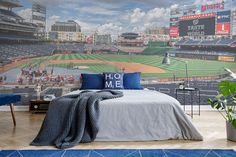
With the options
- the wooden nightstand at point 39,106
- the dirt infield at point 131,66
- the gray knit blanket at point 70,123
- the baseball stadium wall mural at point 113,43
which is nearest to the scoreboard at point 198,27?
Result: the baseball stadium wall mural at point 113,43

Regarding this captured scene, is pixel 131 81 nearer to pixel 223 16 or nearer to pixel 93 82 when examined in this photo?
pixel 93 82

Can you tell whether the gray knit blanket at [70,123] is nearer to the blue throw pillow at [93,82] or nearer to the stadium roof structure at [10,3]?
the blue throw pillow at [93,82]

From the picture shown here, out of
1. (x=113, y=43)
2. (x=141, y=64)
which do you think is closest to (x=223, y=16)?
(x=141, y=64)

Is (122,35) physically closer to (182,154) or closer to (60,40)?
(60,40)

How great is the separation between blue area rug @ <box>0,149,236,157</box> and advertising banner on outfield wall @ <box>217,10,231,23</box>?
3816 mm

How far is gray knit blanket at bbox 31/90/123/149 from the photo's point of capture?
3.33 metres

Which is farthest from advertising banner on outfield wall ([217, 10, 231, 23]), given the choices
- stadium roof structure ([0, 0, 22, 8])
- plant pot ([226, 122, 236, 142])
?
stadium roof structure ([0, 0, 22, 8])

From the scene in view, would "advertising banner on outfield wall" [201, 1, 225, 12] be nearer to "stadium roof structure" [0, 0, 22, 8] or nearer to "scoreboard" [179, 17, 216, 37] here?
"scoreboard" [179, 17, 216, 37]

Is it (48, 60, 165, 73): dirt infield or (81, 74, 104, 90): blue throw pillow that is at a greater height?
(48, 60, 165, 73): dirt infield

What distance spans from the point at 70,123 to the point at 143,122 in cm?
91

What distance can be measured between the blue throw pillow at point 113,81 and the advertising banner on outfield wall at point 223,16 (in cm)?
275

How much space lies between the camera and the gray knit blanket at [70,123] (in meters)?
3.33

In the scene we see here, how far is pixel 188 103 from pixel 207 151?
2.88 metres

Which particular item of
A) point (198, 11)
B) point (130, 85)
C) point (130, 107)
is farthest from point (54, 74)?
point (198, 11)
